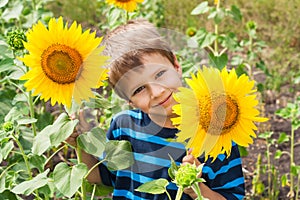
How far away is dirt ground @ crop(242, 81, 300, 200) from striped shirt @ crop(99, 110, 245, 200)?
981 mm

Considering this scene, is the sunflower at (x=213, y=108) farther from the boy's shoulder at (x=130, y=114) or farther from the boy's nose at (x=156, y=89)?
the boy's shoulder at (x=130, y=114)

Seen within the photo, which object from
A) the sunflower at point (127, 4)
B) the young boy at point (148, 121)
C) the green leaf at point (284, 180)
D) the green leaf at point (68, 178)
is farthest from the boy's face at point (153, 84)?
the green leaf at point (284, 180)

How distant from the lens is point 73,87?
4.06ft

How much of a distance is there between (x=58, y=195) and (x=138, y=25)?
1.74 ft

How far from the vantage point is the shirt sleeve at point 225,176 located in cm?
149

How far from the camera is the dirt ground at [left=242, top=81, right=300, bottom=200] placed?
259cm

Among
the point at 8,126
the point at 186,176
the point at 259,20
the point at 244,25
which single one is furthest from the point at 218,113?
the point at 259,20

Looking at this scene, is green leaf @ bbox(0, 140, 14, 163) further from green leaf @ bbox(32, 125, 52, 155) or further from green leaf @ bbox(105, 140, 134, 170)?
green leaf @ bbox(105, 140, 134, 170)

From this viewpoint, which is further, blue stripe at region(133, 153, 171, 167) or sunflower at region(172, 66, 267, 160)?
blue stripe at region(133, 153, 171, 167)

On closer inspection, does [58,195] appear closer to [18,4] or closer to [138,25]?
[138,25]

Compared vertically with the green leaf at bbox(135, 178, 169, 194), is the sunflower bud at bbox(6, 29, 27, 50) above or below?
above

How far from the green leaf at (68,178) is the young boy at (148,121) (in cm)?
20

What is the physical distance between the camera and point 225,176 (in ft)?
4.91

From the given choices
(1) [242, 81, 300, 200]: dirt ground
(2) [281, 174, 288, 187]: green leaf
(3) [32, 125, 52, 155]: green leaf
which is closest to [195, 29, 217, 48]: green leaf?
(1) [242, 81, 300, 200]: dirt ground
